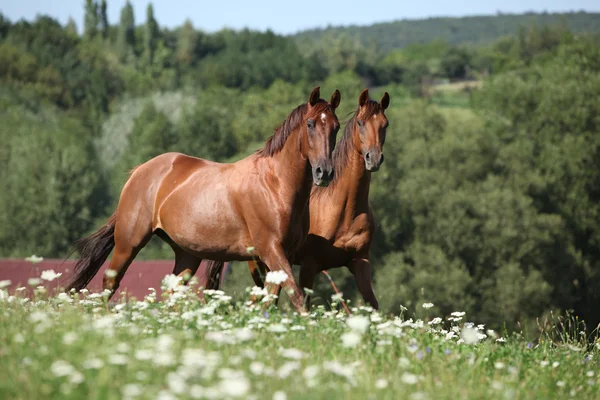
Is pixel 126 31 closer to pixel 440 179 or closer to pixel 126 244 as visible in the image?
pixel 440 179

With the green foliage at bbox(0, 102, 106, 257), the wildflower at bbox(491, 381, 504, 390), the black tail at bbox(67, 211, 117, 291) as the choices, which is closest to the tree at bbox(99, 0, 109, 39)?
the green foliage at bbox(0, 102, 106, 257)

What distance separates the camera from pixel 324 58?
159 meters

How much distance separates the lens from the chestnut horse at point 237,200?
9.12 metres

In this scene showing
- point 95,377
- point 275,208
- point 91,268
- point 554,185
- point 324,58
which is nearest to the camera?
point 95,377

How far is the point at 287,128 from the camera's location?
31.1 feet

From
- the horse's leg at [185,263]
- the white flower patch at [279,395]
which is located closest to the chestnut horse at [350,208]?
the horse's leg at [185,263]

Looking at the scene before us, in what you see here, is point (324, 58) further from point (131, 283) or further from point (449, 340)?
point (449, 340)

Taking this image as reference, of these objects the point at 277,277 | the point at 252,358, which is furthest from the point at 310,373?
the point at 277,277

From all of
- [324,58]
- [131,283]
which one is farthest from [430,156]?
[324,58]

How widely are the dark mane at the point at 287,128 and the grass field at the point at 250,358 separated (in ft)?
6.71

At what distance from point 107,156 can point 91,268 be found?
67.6 meters

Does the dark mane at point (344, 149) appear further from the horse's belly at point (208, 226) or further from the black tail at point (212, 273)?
the black tail at point (212, 273)

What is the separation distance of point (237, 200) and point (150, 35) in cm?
16245

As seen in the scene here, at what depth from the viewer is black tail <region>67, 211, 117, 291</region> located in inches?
432
